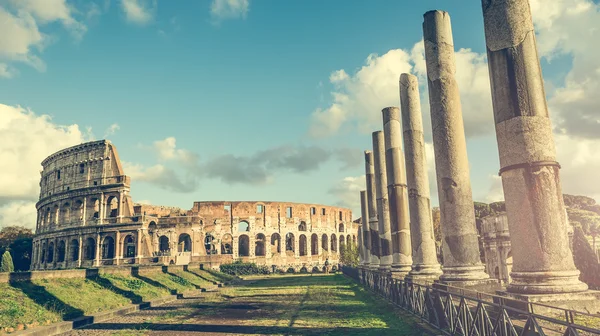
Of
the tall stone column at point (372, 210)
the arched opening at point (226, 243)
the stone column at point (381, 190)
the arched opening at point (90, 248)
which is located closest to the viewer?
the stone column at point (381, 190)

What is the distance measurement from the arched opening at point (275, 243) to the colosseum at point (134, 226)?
12 cm

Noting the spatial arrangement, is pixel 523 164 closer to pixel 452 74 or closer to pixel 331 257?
pixel 452 74

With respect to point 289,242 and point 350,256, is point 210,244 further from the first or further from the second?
point 350,256

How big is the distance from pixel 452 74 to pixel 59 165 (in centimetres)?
4809

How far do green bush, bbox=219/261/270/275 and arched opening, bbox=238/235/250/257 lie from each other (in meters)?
6.10

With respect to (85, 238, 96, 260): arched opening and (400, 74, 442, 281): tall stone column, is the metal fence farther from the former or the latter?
(85, 238, 96, 260): arched opening

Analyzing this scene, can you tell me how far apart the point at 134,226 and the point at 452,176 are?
36.9 metres

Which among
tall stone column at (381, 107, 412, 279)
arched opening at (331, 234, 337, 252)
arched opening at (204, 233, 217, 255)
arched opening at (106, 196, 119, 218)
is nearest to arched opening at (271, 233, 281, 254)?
arched opening at (204, 233, 217, 255)

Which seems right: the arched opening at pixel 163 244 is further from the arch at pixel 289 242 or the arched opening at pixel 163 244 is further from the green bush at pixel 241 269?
the arch at pixel 289 242

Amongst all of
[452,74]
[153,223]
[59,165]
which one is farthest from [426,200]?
[59,165]

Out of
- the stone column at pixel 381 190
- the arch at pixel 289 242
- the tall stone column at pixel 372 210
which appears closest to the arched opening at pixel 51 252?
the arch at pixel 289 242

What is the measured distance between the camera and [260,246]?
161 ft

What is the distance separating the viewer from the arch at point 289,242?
48250 millimetres

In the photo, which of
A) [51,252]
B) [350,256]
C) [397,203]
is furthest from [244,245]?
[397,203]
